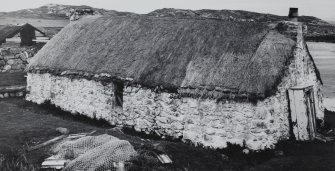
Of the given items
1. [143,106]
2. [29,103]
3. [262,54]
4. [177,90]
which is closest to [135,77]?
[143,106]

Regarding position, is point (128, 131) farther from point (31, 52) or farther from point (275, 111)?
point (31, 52)

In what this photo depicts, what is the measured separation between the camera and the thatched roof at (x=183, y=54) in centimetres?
1223

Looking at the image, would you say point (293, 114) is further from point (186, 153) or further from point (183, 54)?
point (183, 54)

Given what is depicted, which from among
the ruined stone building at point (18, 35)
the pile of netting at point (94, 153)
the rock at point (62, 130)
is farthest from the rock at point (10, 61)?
the pile of netting at point (94, 153)

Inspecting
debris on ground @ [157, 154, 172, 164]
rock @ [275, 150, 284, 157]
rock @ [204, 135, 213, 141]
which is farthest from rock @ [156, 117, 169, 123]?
rock @ [275, 150, 284, 157]

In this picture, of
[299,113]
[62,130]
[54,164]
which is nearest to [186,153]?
[54,164]

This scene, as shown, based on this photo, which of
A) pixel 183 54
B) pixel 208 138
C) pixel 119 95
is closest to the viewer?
pixel 208 138

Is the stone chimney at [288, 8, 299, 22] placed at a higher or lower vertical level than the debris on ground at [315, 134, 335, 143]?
higher

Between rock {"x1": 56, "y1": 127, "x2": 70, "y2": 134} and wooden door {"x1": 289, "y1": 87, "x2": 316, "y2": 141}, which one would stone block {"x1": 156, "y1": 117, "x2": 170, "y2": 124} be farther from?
wooden door {"x1": 289, "y1": 87, "x2": 316, "y2": 141}

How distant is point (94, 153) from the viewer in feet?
30.1

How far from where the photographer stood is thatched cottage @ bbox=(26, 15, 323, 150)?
11.9 m

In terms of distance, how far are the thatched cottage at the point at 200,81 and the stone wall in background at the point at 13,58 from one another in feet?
34.8

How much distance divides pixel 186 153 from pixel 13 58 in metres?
20.0

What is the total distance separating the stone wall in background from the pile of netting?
58.5 ft
